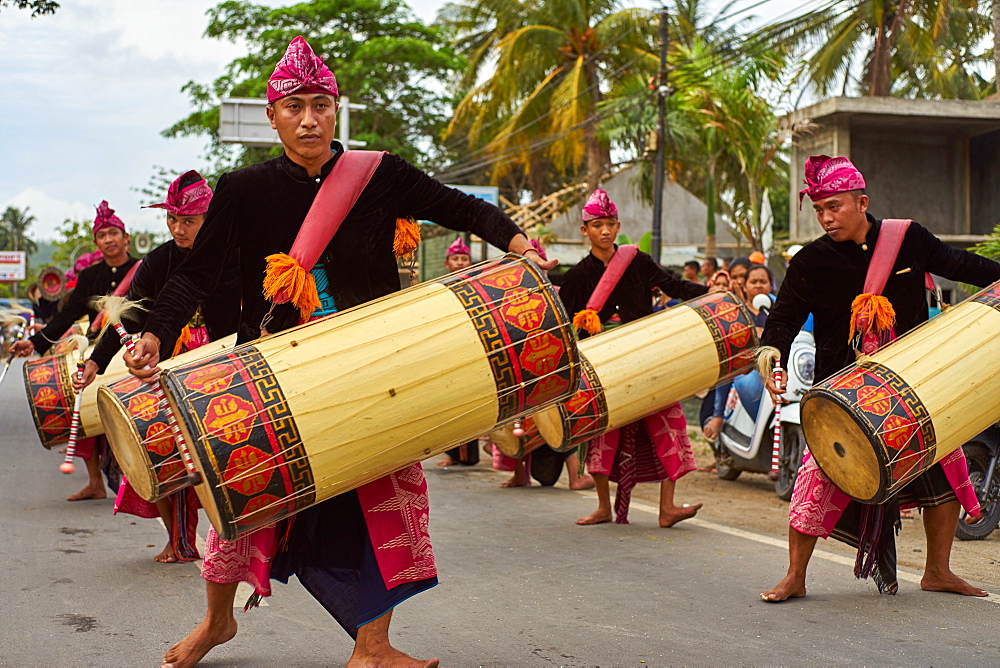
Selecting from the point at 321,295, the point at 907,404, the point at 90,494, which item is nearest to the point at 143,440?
the point at 321,295

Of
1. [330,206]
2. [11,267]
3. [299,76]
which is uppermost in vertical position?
[299,76]

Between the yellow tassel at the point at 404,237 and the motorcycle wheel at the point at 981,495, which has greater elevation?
the yellow tassel at the point at 404,237

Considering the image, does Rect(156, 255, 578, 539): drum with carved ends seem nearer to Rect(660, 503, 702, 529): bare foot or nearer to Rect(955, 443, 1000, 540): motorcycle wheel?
Rect(660, 503, 702, 529): bare foot

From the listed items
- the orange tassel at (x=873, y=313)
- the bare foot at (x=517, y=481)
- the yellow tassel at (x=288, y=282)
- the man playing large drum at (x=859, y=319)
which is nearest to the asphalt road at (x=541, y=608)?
the man playing large drum at (x=859, y=319)

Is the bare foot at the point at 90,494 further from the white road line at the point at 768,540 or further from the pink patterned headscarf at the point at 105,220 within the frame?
the white road line at the point at 768,540

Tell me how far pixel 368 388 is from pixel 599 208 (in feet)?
12.7

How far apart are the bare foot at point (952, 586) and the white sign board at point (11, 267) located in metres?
82.7

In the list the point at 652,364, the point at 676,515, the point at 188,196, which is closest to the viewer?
the point at 188,196

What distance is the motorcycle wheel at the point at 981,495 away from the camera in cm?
644

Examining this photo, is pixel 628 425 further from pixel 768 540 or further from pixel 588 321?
pixel 768 540

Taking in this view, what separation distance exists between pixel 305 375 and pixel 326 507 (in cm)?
59

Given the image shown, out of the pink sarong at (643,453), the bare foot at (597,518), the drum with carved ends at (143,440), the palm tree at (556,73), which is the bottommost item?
the bare foot at (597,518)

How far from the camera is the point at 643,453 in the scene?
6.82 meters

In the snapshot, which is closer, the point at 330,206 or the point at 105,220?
the point at 330,206
